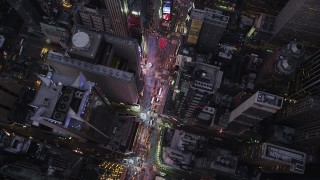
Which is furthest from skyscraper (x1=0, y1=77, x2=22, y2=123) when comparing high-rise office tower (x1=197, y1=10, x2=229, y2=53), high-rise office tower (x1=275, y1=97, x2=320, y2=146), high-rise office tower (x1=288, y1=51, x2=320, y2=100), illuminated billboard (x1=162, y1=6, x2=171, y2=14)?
high-rise office tower (x1=288, y1=51, x2=320, y2=100)

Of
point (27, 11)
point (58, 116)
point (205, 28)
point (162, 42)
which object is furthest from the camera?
point (162, 42)

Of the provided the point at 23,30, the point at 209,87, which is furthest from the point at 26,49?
the point at 209,87

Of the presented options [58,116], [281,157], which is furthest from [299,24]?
[58,116]

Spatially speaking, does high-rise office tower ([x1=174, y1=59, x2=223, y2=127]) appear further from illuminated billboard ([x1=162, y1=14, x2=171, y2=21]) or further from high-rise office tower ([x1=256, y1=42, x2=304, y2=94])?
illuminated billboard ([x1=162, y1=14, x2=171, y2=21])

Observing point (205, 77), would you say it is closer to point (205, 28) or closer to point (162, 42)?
point (205, 28)

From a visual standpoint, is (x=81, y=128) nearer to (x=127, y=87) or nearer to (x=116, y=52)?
(x=127, y=87)

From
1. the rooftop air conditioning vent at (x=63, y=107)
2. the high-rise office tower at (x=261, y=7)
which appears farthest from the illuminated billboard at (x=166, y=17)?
the rooftop air conditioning vent at (x=63, y=107)

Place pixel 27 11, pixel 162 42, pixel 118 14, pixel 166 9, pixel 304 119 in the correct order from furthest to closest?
1. pixel 162 42
2. pixel 27 11
3. pixel 166 9
4. pixel 118 14
5. pixel 304 119
